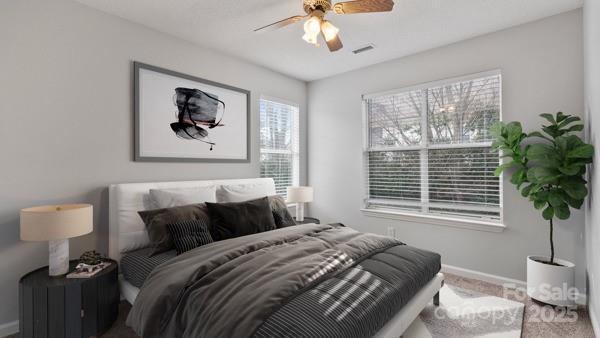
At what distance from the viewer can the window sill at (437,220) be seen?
3.14m

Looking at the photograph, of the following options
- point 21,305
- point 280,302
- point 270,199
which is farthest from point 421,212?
point 21,305

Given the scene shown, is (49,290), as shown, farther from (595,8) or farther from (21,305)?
(595,8)

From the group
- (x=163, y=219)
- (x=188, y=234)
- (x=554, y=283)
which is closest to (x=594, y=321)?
(x=554, y=283)

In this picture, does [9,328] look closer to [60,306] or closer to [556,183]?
[60,306]

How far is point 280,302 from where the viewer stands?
1.47 m

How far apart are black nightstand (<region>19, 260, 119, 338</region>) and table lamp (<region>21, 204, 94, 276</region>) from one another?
0.13 meters

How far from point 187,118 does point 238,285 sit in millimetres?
2304

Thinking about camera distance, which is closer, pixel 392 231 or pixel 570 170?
pixel 570 170

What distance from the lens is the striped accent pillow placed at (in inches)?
90.3

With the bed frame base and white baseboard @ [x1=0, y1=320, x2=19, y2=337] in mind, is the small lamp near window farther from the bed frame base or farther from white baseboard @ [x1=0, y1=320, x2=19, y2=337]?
white baseboard @ [x1=0, y1=320, x2=19, y2=337]

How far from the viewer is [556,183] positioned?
7.98ft

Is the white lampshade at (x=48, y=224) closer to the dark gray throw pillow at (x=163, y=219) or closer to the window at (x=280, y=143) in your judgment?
the dark gray throw pillow at (x=163, y=219)

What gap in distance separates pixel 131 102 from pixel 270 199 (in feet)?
5.84

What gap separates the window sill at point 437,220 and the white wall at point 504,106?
0.06m
